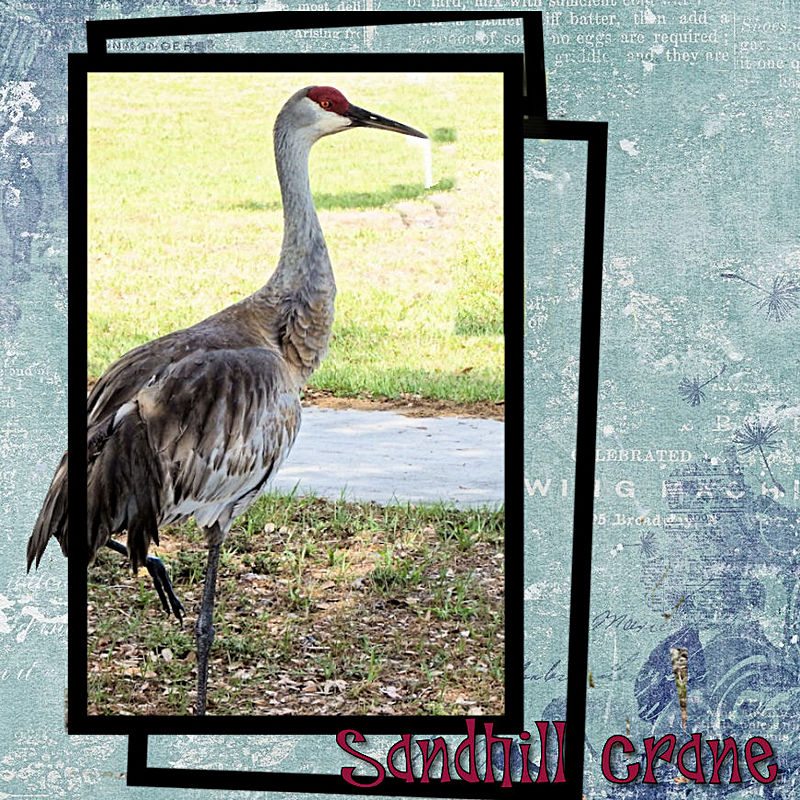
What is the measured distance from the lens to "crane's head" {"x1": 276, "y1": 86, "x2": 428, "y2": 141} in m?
1.78

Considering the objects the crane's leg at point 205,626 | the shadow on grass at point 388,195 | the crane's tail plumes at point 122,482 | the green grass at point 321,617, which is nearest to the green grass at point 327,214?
the shadow on grass at point 388,195

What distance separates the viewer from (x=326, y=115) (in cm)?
179

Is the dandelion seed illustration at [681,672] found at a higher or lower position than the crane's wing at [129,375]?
lower

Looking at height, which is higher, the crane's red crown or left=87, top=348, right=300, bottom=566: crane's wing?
the crane's red crown

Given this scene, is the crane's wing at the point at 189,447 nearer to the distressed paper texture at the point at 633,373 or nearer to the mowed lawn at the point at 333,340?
→ the mowed lawn at the point at 333,340

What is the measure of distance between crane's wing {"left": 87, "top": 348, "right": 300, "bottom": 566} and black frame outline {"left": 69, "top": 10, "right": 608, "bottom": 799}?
0.06 m

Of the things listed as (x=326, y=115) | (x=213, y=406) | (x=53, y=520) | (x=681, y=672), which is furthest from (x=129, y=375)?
(x=681, y=672)

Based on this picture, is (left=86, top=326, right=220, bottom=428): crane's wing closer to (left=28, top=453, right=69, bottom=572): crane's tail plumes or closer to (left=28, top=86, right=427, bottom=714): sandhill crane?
(left=28, top=86, right=427, bottom=714): sandhill crane

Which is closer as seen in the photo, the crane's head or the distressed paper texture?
the crane's head

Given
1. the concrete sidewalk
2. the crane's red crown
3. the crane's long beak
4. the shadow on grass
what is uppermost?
the crane's red crown

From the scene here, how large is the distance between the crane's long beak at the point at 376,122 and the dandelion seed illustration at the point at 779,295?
0.64 meters

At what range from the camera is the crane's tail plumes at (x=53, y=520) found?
1.83 metres

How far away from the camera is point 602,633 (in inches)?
75.5

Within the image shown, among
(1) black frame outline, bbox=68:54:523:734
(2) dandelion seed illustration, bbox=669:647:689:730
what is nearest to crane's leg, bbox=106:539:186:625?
(1) black frame outline, bbox=68:54:523:734
